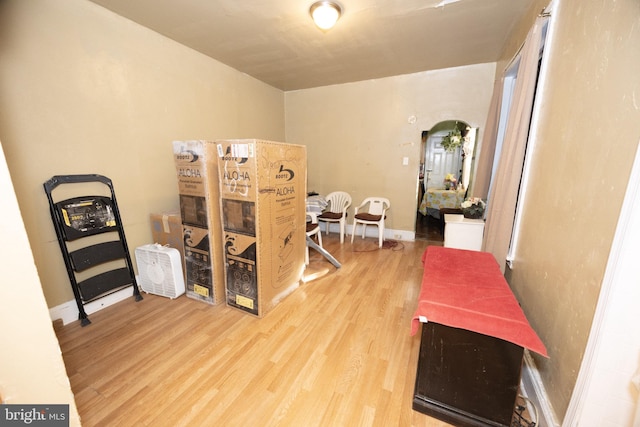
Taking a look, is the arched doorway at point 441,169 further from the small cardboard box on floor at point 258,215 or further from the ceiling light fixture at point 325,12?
the ceiling light fixture at point 325,12

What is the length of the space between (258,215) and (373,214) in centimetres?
253

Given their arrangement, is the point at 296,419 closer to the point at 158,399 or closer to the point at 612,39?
the point at 158,399

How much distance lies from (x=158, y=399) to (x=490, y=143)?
3590mm

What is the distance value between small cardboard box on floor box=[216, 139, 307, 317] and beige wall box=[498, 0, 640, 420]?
179 cm

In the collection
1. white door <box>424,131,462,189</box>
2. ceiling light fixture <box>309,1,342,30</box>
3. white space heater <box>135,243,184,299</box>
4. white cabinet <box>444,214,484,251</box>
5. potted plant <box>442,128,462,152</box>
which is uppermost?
ceiling light fixture <box>309,1,342,30</box>

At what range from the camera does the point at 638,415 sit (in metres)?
0.80

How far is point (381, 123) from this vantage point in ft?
13.1

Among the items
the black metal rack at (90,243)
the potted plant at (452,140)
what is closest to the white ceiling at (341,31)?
the black metal rack at (90,243)

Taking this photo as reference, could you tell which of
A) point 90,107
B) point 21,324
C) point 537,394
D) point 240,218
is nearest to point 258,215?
point 240,218

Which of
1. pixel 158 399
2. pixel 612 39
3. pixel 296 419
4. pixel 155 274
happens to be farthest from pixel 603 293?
pixel 155 274

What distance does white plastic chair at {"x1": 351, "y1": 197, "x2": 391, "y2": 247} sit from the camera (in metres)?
3.78

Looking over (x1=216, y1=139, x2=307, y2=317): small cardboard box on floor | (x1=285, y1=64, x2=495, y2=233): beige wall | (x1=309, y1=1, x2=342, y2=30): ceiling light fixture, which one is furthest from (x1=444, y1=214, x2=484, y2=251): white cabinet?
(x1=309, y1=1, x2=342, y2=30): ceiling light fixture

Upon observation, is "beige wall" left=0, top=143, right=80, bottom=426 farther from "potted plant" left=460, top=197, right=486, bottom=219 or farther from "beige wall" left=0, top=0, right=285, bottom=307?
"potted plant" left=460, top=197, right=486, bottom=219

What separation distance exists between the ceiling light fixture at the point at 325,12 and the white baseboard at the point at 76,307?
3.02 metres
